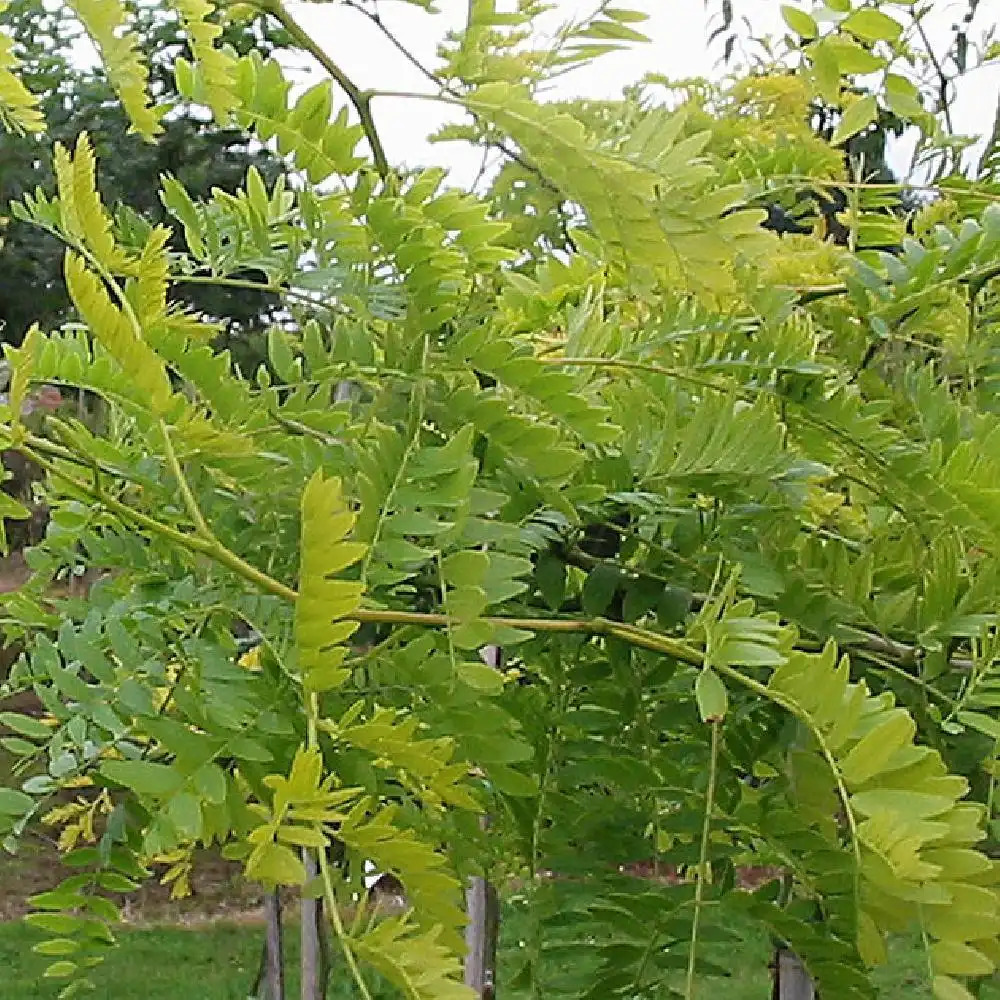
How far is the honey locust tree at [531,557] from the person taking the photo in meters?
0.26

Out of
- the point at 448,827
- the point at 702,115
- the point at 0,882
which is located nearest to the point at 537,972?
the point at 448,827

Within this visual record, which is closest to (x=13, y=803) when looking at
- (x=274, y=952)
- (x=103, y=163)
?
(x=274, y=952)

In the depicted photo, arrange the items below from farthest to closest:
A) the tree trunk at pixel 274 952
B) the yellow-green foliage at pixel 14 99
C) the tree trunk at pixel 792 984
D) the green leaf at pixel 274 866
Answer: the tree trunk at pixel 274 952, the tree trunk at pixel 792 984, the yellow-green foliage at pixel 14 99, the green leaf at pixel 274 866

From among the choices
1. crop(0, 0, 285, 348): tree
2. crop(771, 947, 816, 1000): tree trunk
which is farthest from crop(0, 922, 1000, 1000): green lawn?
crop(771, 947, 816, 1000): tree trunk

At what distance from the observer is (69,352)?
12.8 inches

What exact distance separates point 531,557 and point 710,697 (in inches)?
4.0

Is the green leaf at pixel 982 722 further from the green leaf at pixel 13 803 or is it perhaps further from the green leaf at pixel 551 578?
the green leaf at pixel 13 803

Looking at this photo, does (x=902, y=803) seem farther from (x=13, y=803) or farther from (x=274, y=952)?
(x=274, y=952)

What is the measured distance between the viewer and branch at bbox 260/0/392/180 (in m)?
0.32

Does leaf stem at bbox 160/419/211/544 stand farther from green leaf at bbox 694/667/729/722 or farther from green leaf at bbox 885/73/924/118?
green leaf at bbox 885/73/924/118

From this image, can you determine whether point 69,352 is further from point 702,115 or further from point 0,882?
point 0,882

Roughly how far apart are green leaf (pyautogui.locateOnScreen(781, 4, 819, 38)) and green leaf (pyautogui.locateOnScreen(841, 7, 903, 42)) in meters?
0.01

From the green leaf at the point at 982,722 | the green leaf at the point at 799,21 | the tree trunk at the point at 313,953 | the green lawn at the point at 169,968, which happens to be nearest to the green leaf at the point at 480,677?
the green leaf at the point at 982,722

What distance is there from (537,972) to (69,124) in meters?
2.91
